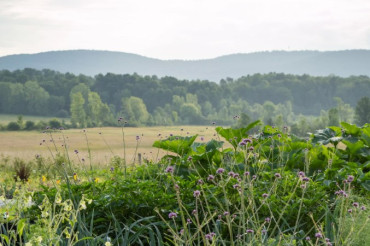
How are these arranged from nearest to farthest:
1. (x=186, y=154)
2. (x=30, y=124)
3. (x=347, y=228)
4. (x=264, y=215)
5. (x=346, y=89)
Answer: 1. (x=347, y=228)
2. (x=264, y=215)
3. (x=186, y=154)
4. (x=30, y=124)
5. (x=346, y=89)

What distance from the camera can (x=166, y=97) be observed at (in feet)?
297

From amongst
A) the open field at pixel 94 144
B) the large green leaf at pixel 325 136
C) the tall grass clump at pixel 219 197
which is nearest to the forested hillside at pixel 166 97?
the open field at pixel 94 144

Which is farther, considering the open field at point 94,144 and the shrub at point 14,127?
the shrub at point 14,127

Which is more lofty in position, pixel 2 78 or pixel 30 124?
pixel 2 78

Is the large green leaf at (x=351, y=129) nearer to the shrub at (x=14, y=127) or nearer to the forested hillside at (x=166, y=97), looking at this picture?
the shrub at (x=14, y=127)

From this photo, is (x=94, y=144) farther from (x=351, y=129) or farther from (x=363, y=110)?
(x=363, y=110)

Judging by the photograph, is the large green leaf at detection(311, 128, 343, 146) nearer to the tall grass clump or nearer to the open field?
the tall grass clump

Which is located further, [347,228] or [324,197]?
[324,197]

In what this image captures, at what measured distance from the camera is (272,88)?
347 feet

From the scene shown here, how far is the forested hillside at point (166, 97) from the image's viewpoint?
7456 cm

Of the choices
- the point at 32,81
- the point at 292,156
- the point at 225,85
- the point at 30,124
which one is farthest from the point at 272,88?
the point at 292,156

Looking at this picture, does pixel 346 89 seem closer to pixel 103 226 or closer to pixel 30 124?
pixel 30 124

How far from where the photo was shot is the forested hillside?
74562 mm

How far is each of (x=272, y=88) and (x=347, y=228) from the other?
10341cm
